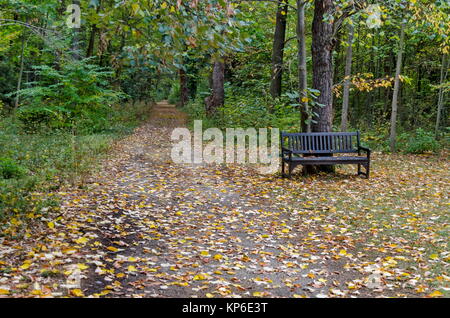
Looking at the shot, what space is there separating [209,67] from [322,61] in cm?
314

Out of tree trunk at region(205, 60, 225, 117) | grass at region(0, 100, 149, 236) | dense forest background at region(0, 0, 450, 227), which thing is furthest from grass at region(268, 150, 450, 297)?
tree trunk at region(205, 60, 225, 117)

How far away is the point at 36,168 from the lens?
784cm

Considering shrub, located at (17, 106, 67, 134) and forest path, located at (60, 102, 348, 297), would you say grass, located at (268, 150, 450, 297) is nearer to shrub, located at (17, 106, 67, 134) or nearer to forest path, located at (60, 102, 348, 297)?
forest path, located at (60, 102, 348, 297)

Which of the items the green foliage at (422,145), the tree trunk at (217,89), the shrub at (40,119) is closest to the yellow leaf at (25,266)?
the shrub at (40,119)

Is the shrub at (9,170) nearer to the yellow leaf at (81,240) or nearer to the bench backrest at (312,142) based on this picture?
the yellow leaf at (81,240)

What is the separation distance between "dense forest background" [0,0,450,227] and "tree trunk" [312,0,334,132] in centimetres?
2

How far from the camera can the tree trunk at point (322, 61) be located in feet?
30.3

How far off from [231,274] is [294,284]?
0.72m

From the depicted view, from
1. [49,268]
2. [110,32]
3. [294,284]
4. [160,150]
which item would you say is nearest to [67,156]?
[160,150]

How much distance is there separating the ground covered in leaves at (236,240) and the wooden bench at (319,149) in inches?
18.9

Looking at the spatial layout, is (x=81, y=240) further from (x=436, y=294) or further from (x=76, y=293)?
(x=436, y=294)

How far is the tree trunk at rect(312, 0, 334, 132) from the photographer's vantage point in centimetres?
923
